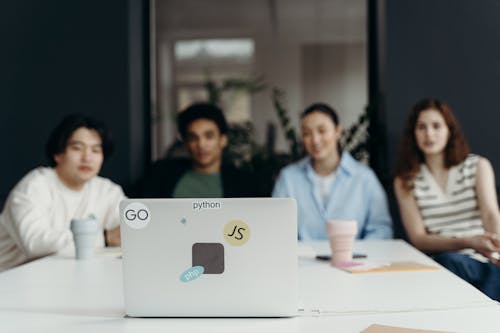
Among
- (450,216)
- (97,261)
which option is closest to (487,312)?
(97,261)

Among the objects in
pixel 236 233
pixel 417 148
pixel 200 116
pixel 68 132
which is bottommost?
pixel 236 233

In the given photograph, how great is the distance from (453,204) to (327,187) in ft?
2.25

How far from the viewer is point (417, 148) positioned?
339 cm

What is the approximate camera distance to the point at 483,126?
3721mm

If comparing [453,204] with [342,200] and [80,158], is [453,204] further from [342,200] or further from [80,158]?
[80,158]

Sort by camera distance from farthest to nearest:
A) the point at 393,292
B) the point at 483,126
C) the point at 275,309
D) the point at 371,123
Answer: the point at 371,123 < the point at 483,126 < the point at 393,292 < the point at 275,309

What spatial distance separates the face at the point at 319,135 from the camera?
3389 millimetres

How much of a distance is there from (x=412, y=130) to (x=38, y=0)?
2.57m

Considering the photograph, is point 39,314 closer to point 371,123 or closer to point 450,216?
point 450,216

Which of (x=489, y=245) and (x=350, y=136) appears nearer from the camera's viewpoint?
(x=489, y=245)

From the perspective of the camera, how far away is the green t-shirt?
3740 millimetres

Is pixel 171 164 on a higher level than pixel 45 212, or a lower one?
higher

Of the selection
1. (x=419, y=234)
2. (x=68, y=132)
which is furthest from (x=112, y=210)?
(x=419, y=234)

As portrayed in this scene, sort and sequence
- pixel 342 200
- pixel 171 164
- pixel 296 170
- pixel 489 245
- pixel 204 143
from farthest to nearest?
pixel 171 164
pixel 204 143
pixel 296 170
pixel 342 200
pixel 489 245
